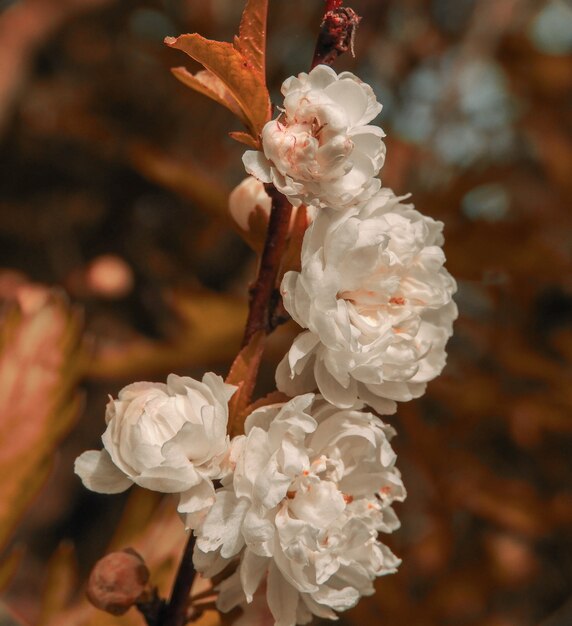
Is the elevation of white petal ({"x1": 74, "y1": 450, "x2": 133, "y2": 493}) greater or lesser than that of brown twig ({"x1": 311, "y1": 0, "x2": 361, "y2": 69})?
lesser

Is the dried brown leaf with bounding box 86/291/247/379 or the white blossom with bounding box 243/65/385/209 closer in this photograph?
the white blossom with bounding box 243/65/385/209

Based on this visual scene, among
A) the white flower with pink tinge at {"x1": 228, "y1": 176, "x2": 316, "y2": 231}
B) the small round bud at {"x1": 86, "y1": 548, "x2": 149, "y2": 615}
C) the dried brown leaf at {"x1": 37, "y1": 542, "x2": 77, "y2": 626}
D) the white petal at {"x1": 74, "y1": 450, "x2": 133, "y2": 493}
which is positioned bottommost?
the dried brown leaf at {"x1": 37, "y1": 542, "x2": 77, "y2": 626}

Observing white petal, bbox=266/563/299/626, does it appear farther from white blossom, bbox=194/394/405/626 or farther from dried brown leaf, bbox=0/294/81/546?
dried brown leaf, bbox=0/294/81/546

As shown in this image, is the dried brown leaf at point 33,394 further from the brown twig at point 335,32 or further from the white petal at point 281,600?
the brown twig at point 335,32

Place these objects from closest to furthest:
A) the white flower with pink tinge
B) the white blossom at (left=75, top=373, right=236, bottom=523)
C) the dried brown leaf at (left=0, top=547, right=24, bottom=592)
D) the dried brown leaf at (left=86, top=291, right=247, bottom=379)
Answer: the white blossom at (left=75, top=373, right=236, bottom=523), the white flower with pink tinge, the dried brown leaf at (left=0, top=547, right=24, bottom=592), the dried brown leaf at (left=86, top=291, right=247, bottom=379)

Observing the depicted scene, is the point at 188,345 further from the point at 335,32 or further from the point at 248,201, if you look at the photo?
the point at 335,32

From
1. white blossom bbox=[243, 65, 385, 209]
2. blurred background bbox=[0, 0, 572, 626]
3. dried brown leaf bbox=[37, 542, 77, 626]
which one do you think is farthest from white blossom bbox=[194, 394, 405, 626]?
blurred background bbox=[0, 0, 572, 626]

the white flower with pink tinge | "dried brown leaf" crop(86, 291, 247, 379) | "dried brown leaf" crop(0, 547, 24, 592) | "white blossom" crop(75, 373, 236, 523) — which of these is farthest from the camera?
"dried brown leaf" crop(86, 291, 247, 379)
